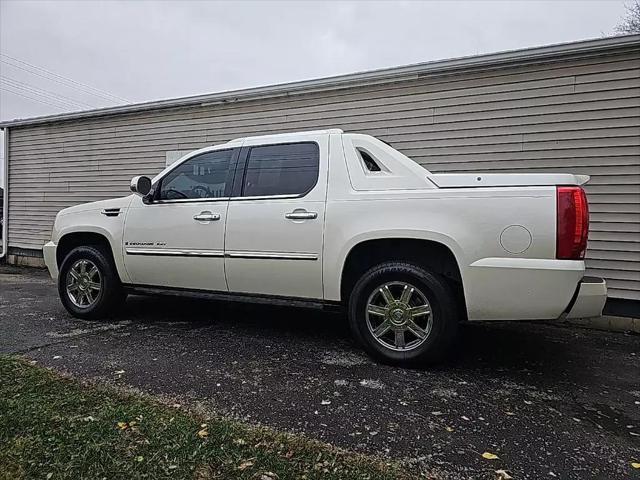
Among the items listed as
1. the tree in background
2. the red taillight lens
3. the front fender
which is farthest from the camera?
the tree in background

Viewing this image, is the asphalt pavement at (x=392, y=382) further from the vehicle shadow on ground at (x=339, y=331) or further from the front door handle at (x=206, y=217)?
the front door handle at (x=206, y=217)

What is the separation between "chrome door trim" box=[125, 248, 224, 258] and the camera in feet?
12.9

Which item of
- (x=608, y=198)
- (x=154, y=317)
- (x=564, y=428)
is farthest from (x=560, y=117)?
(x=154, y=317)

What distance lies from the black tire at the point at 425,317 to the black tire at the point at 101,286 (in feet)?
8.57

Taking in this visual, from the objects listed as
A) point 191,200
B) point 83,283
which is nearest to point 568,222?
point 191,200

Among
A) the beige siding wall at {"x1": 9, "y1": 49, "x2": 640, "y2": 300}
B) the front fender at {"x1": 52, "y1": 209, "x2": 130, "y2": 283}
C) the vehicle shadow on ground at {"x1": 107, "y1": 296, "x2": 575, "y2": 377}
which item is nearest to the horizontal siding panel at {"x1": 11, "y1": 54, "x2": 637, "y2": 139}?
the beige siding wall at {"x1": 9, "y1": 49, "x2": 640, "y2": 300}

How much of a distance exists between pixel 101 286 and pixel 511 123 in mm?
5016

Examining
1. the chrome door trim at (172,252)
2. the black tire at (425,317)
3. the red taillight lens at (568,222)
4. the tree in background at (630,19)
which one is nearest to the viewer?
the red taillight lens at (568,222)

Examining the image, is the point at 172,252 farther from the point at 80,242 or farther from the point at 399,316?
the point at 399,316

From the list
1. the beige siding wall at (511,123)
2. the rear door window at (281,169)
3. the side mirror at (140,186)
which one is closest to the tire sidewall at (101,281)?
the side mirror at (140,186)

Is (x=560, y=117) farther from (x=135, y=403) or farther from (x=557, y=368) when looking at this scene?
(x=135, y=403)

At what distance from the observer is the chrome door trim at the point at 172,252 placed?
392 centimetres

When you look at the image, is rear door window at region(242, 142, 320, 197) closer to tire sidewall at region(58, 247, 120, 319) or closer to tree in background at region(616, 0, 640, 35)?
tire sidewall at region(58, 247, 120, 319)

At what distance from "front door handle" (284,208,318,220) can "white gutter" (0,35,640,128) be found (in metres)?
3.19
